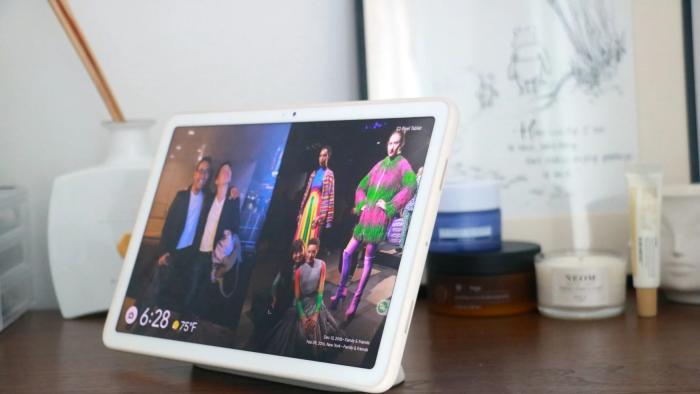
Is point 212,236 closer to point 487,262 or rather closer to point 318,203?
point 318,203

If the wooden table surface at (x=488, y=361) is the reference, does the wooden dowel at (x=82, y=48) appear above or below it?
above

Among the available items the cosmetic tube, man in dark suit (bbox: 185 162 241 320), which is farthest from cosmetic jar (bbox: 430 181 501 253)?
man in dark suit (bbox: 185 162 241 320)

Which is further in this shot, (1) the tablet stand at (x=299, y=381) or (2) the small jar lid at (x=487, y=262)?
(2) the small jar lid at (x=487, y=262)

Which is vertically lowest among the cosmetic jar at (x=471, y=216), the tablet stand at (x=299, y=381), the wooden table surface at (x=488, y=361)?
the wooden table surface at (x=488, y=361)

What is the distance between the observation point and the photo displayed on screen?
2.06 ft

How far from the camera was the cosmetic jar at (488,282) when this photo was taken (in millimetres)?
858

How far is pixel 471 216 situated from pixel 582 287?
134 millimetres

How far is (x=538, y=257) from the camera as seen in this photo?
33.9 inches

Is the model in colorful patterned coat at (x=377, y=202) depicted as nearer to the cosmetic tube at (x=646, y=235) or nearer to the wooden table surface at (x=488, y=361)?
the wooden table surface at (x=488, y=361)

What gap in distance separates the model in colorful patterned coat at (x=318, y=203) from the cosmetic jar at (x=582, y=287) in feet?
0.91

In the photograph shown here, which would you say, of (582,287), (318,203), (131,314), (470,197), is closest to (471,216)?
(470,197)

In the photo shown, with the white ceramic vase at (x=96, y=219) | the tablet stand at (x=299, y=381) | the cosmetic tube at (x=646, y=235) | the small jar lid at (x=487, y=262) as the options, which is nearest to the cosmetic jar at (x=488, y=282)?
the small jar lid at (x=487, y=262)

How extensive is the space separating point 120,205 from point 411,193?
449mm

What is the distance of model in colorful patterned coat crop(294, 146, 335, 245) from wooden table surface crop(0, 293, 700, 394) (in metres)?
→ 0.12
